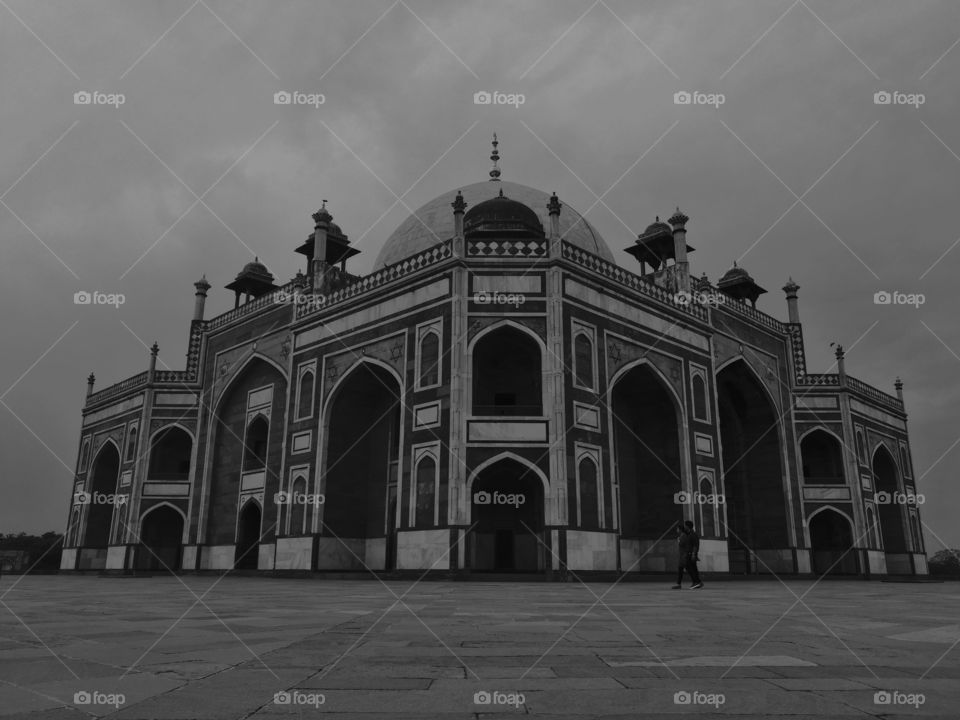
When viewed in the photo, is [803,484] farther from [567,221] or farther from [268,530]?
[268,530]

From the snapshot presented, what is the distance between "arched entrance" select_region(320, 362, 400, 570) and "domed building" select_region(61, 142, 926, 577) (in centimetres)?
7

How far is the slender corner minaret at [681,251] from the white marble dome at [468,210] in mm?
3160

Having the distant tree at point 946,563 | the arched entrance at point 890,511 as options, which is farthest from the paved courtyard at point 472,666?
the distant tree at point 946,563

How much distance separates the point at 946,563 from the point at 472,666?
5179cm

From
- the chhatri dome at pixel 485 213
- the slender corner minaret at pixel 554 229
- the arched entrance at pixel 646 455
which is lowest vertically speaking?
the arched entrance at pixel 646 455

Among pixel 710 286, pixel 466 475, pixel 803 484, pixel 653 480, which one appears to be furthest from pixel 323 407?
pixel 803 484

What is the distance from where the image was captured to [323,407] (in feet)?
77.0

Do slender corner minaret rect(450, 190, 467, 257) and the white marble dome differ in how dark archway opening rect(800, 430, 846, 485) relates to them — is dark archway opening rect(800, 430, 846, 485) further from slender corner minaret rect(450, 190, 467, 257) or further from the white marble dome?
slender corner minaret rect(450, 190, 467, 257)

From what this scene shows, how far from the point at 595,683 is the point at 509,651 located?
47.1 inches

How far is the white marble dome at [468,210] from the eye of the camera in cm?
2794

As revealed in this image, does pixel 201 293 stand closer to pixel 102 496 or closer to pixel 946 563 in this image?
pixel 102 496

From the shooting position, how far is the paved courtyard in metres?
2.72

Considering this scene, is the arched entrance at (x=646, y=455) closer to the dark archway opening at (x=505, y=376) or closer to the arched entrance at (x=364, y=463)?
the dark archway opening at (x=505, y=376)

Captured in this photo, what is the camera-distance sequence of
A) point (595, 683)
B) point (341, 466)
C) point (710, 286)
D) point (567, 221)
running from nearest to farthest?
point (595, 683) < point (341, 466) < point (710, 286) < point (567, 221)
